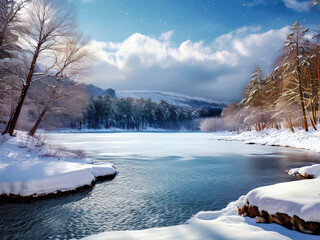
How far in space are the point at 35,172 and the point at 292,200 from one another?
379 inches

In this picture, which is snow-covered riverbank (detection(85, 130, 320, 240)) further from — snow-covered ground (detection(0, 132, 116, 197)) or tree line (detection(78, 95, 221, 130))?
tree line (detection(78, 95, 221, 130))

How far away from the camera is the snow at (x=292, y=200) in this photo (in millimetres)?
3920

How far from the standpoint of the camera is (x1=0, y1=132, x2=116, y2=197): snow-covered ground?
7.84 m

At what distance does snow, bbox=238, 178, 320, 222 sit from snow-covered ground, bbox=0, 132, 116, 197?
24.2ft

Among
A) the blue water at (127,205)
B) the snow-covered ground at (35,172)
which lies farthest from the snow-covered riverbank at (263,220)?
the snow-covered ground at (35,172)

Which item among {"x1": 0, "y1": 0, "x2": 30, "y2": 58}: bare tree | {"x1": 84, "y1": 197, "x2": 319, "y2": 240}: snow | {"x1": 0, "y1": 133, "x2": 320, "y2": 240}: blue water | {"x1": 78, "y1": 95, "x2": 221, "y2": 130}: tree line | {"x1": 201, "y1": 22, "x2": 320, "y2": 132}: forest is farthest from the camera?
{"x1": 78, "y1": 95, "x2": 221, "y2": 130}: tree line

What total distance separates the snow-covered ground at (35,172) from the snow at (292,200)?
7373mm

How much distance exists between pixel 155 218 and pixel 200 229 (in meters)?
2.16

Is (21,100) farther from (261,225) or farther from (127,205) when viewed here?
(261,225)

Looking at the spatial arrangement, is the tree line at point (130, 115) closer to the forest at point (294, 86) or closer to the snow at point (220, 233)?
the forest at point (294, 86)

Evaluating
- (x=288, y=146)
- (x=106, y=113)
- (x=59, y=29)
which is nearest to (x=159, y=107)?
(x=106, y=113)

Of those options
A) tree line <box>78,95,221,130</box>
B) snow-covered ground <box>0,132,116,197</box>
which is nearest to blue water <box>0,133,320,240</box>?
snow-covered ground <box>0,132,116,197</box>

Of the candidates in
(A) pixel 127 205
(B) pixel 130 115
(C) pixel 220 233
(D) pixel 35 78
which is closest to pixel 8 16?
(D) pixel 35 78

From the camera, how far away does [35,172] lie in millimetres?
8672
